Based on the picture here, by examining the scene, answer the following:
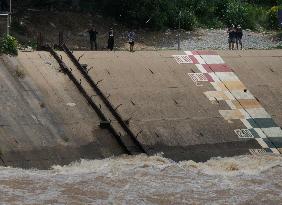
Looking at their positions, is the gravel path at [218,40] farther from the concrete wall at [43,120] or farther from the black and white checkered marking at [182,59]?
the concrete wall at [43,120]

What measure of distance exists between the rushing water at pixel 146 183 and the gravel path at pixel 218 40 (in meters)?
13.3

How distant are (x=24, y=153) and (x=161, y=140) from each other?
13.8 ft

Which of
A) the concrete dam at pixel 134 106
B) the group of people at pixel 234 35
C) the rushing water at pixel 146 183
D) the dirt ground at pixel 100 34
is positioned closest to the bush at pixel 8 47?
the concrete dam at pixel 134 106

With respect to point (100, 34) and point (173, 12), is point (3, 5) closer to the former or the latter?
point (100, 34)

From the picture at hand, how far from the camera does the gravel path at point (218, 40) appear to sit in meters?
33.9

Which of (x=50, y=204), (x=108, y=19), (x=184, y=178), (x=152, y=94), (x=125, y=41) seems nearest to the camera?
(x=50, y=204)

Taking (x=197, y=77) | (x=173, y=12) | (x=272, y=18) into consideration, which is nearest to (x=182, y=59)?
(x=197, y=77)

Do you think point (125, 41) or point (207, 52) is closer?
point (207, 52)

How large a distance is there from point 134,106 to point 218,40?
13.5m

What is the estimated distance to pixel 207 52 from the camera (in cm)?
2755

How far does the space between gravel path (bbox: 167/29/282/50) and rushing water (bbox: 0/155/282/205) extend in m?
13.3

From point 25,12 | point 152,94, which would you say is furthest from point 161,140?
point 25,12

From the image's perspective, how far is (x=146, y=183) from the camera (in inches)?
719

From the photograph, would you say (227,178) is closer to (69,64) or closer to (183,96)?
(183,96)
